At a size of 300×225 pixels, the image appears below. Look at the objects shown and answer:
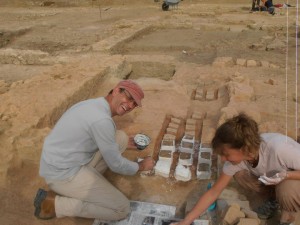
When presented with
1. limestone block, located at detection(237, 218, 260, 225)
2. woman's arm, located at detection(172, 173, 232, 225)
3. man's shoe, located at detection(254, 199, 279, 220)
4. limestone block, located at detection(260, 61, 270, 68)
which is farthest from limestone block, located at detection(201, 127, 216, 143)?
limestone block, located at detection(260, 61, 270, 68)

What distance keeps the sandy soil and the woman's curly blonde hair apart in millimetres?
1118

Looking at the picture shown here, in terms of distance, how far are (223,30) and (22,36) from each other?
20.7 ft

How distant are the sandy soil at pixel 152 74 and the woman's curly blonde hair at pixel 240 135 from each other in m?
1.12

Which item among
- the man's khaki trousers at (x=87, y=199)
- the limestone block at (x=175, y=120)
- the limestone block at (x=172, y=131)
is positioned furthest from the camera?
the limestone block at (x=175, y=120)

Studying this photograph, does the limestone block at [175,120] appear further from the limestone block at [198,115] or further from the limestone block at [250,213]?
the limestone block at [250,213]

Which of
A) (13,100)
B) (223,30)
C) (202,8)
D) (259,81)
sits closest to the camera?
(13,100)

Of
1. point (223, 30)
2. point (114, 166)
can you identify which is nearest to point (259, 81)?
point (114, 166)

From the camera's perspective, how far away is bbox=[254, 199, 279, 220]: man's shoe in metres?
2.82

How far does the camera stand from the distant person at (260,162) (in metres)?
2.30

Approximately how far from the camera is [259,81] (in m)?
5.77

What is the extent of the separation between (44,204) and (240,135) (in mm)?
1798

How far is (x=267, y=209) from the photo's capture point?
2.83 meters

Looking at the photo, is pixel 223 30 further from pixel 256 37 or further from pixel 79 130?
pixel 79 130

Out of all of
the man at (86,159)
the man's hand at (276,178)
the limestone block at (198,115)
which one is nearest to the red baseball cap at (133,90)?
the man at (86,159)
